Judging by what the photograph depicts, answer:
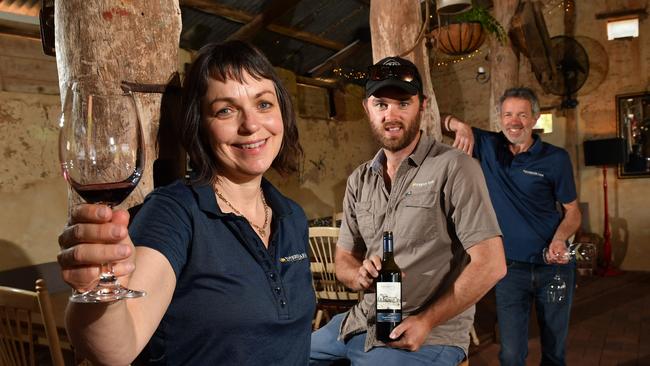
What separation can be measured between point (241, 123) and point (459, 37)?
5254 millimetres

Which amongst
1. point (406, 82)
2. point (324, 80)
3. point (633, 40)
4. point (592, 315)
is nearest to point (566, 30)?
point (633, 40)

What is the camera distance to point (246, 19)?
6941 mm

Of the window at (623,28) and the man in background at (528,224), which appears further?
the window at (623,28)

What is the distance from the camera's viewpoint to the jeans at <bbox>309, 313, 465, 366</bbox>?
1744 mm

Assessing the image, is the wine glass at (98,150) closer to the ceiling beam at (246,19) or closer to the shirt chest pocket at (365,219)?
the shirt chest pocket at (365,219)

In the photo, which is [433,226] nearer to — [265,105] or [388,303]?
[388,303]

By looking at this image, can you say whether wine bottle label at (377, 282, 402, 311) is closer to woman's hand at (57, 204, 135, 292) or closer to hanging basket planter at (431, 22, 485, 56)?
woman's hand at (57, 204, 135, 292)

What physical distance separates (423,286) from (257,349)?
0.90 metres

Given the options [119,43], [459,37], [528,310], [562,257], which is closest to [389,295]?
[119,43]

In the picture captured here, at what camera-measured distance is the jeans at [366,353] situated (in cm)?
174

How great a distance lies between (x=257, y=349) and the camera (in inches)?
45.6

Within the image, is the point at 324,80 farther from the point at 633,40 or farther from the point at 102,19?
the point at 102,19

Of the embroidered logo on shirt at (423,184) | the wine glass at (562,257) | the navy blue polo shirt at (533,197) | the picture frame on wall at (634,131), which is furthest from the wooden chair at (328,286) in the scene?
the picture frame on wall at (634,131)

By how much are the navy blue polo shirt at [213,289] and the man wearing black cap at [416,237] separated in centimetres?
63
